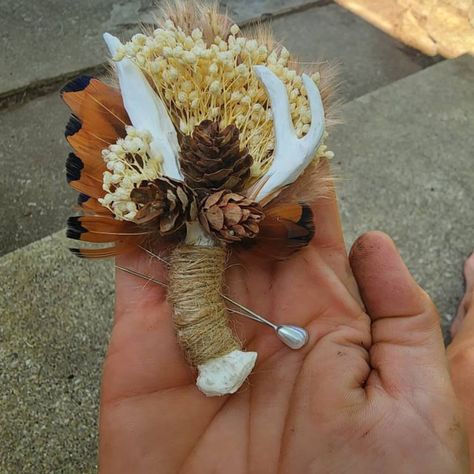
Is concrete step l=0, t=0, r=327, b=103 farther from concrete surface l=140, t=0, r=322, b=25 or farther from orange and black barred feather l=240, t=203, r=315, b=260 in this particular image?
orange and black barred feather l=240, t=203, r=315, b=260

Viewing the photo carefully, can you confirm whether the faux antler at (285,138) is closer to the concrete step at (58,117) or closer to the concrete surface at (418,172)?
the concrete step at (58,117)

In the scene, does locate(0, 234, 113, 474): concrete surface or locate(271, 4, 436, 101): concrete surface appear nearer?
locate(0, 234, 113, 474): concrete surface

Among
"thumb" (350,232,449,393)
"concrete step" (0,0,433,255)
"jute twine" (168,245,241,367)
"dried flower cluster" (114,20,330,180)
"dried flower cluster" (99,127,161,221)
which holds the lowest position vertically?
"concrete step" (0,0,433,255)

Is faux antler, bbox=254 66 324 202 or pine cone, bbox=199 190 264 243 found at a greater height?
faux antler, bbox=254 66 324 202

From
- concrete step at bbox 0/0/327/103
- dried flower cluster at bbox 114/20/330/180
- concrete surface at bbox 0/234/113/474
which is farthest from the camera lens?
concrete step at bbox 0/0/327/103

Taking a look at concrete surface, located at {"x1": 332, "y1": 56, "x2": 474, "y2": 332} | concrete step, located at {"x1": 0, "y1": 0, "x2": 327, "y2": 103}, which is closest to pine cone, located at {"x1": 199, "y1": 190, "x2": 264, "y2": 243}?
concrete surface, located at {"x1": 332, "y1": 56, "x2": 474, "y2": 332}

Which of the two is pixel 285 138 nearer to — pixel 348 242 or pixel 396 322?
pixel 396 322

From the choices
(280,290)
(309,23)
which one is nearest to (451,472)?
(280,290)
